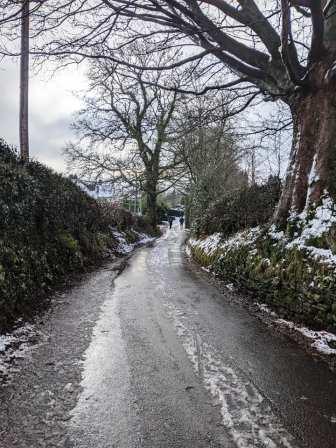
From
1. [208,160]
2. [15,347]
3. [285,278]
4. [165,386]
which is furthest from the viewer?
[208,160]

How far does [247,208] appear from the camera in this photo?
11.4 metres

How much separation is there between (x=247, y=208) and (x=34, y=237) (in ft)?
21.4

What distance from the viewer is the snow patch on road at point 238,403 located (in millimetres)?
2770

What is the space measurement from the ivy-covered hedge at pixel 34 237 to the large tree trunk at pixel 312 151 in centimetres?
553

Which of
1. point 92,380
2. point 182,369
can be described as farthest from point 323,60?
point 92,380

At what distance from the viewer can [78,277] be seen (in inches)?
378

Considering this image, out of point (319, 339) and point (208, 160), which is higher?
point (208, 160)

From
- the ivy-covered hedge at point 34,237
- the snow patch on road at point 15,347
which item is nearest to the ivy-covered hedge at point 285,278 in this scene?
the snow patch on road at point 15,347

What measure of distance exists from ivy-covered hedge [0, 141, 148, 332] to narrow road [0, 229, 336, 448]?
3.14ft

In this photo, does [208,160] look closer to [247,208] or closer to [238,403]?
[247,208]

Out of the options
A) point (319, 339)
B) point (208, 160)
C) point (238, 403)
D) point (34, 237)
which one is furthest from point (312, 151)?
point (208, 160)

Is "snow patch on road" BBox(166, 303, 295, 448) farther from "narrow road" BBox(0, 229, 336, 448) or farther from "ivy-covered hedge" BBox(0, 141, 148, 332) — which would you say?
"ivy-covered hedge" BBox(0, 141, 148, 332)

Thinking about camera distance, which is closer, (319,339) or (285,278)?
(319,339)

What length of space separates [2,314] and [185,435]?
12.3 ft
